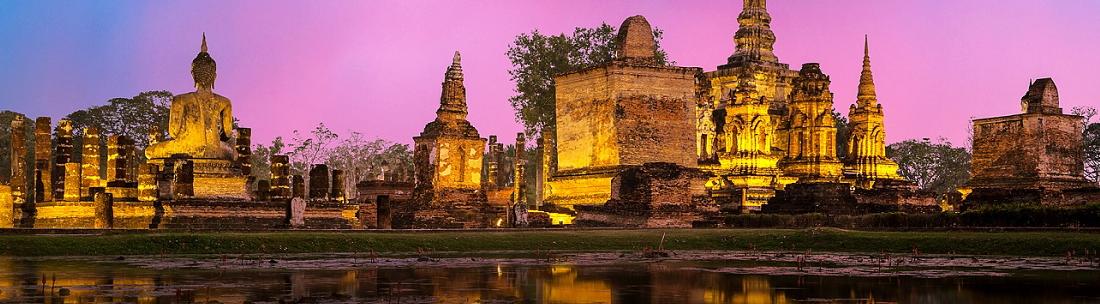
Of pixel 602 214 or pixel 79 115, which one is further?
pixel 79 115

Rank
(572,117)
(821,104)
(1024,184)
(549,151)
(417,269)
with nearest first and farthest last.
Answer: (417,269)
(572,117)
(1024,184)
(549,151)
(821,104)

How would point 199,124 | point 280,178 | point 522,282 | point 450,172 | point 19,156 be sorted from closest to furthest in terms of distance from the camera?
1. point 522,282
2. point 199,124
3. point 280,178
4. point 450,172
5. point 19,156

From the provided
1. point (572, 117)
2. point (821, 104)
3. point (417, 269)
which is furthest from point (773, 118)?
point (417, 269)

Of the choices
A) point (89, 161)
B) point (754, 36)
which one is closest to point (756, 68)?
point (754, 36)

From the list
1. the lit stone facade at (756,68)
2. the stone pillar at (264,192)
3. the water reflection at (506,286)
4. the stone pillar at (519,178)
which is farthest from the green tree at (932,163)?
the water reflection at (506,286)

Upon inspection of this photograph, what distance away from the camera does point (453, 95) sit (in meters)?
34.0

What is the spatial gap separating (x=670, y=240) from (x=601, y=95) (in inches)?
410

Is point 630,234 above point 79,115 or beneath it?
beneath

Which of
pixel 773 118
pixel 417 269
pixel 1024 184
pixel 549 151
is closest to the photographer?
pixel 417 269

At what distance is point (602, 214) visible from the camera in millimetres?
32656

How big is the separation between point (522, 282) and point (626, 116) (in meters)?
20.2

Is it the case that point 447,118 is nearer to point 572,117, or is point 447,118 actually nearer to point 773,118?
point 572,117

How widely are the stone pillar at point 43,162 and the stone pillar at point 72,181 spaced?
846mm

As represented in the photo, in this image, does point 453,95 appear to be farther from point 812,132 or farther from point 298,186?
point 812,132
